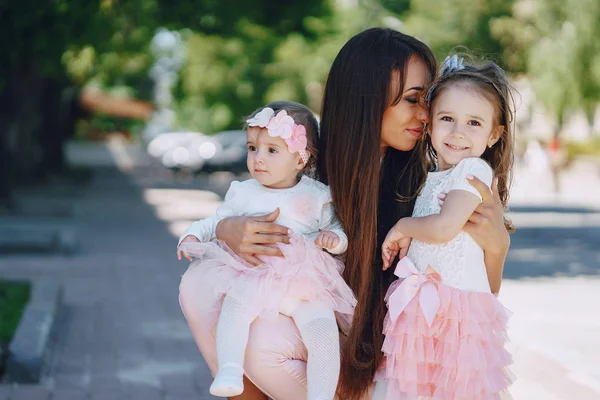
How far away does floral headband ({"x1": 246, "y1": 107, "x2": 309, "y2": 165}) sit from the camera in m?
3.47

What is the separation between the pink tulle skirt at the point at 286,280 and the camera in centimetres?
338

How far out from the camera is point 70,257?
489 inches

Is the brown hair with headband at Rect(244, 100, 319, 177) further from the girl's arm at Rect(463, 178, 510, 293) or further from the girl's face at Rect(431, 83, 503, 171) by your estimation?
the girl's arm at Rect(463, 178, 510, 293)

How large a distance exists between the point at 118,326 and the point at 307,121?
4.77 m

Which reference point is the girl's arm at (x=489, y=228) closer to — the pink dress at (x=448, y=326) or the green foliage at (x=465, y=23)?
the pink dress at (x=448, y=326)

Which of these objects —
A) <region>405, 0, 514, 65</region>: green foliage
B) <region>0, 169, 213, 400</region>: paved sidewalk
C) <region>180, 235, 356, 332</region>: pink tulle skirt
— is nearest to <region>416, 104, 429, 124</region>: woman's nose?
<region>180, 235, 356, 332</region>: pink tulle skirt

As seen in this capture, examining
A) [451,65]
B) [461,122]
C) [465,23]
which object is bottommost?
[461,122]

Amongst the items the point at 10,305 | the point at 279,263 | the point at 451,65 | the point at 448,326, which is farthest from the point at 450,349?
the point at 10,305

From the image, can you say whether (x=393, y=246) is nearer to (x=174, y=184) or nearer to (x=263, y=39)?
(x=174, y=184)

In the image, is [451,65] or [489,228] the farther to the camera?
[451,65]

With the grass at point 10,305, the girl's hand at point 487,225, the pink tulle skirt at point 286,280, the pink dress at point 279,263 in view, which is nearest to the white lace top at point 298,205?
the pink dress at point 279,263

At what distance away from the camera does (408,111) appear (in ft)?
11.6

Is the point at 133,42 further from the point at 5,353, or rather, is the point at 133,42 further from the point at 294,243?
the point at 294,243

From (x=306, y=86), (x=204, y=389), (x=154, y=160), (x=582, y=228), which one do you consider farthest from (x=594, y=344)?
(x=306, y=86)
